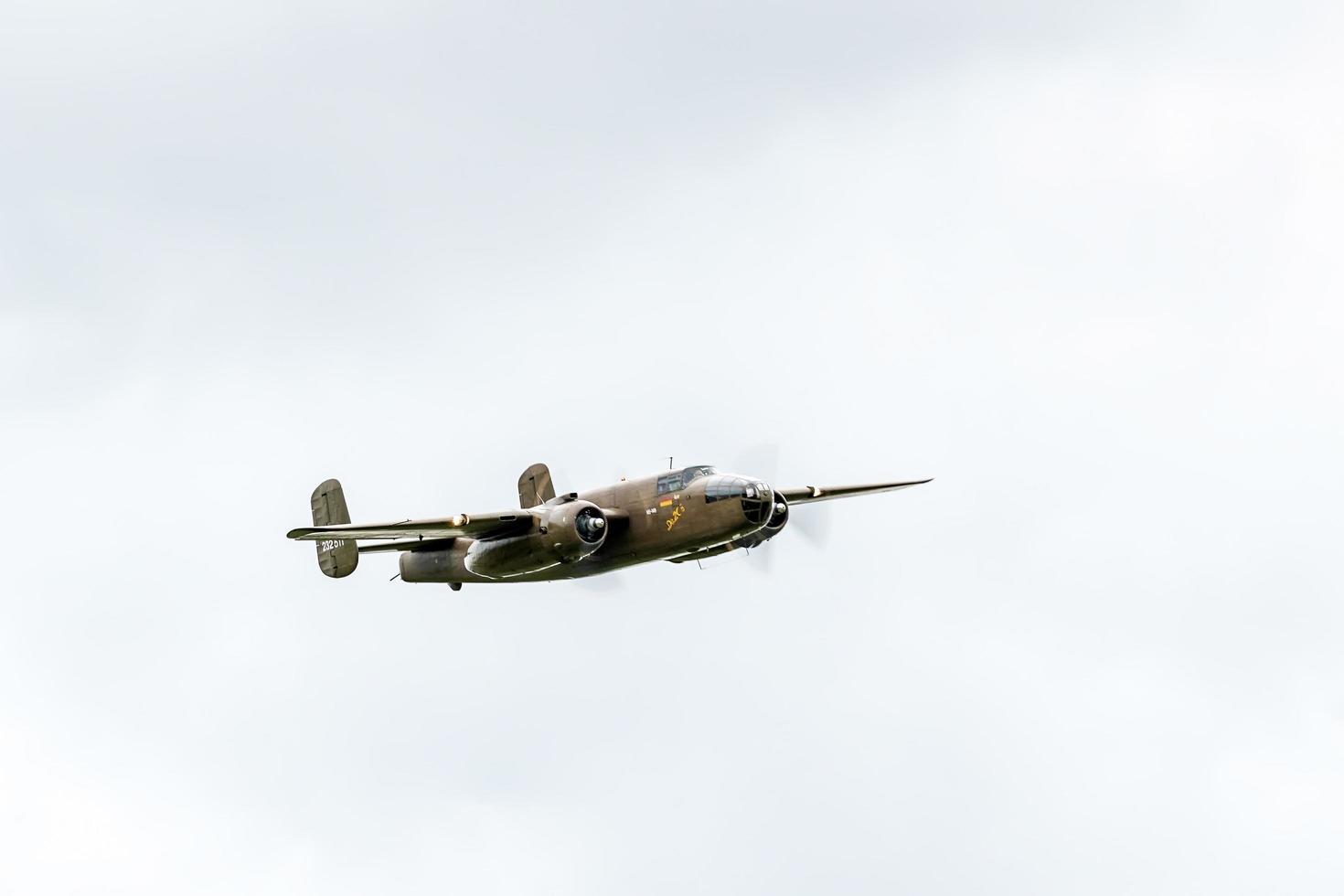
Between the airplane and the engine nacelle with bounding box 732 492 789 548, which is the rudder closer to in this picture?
the airplane

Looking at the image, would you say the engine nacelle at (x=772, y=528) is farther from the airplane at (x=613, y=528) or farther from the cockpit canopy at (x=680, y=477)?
the cockpit canopy at (x=680, y=477)

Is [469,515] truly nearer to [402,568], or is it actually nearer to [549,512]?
[549,512]

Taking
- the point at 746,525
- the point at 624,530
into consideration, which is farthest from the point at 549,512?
the point at 746,525

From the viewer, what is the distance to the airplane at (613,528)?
60.0m

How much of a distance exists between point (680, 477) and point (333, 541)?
54.6ft

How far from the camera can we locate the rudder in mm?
69250

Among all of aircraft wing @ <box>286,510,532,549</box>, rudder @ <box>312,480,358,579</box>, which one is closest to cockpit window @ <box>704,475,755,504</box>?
aircraft wing @ <box>286,510,532,549</box>

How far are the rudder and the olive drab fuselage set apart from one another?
19.7ft

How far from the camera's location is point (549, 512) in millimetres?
62125

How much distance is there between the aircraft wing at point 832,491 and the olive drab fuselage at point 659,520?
5.07 m

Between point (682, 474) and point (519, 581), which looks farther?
point (519, 581)

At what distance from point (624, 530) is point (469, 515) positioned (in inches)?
226

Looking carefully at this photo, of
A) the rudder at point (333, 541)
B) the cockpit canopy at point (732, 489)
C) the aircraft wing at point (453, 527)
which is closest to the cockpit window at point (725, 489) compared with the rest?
the cockpit canopy at point (732, 489)

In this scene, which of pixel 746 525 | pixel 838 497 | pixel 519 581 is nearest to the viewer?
pixel 746 525
